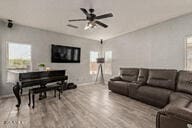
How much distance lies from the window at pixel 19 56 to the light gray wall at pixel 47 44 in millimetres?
149

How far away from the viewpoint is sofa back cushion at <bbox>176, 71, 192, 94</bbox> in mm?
2843

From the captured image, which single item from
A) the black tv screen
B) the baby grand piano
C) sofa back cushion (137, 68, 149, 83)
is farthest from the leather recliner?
the black tv screen

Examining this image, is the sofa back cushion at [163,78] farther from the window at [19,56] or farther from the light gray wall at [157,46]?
the window at [19,56]

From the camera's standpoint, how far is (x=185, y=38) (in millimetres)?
3391

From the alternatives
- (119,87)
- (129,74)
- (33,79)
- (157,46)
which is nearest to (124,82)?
(119,87)

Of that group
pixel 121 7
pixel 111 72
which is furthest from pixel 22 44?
pixel 111 72

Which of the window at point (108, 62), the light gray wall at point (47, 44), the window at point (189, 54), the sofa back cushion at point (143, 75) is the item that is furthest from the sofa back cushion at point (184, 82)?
the light gray wall at point (47, 44)

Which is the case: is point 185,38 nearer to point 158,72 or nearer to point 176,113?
point 158,72

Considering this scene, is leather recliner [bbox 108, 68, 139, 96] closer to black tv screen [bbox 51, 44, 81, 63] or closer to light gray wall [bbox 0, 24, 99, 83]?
light gray wall [bbox 0, 24, 99, 83]

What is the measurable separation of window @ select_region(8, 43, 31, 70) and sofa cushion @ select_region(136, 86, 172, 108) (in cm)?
437

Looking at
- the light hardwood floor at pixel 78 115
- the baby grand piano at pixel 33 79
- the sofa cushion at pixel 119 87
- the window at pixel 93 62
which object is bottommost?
the light hardwood floor at pixel 78 115

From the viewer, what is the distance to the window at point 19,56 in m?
3.94

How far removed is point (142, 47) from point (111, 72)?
2302 mm

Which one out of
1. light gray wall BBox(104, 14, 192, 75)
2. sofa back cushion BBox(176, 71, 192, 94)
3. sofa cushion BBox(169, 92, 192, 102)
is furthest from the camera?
light gray wall BBox(104, 14, 192, 75)
